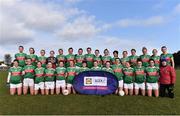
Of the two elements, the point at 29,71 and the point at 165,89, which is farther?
the point at 29,71

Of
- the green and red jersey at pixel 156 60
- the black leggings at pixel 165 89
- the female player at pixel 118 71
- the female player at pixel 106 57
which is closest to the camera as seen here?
the black leggings at pixel 165 89

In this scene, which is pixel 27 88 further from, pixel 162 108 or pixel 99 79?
pixel 162 108

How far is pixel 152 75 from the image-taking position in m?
12.6

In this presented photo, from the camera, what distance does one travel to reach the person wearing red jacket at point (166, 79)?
1246 centimetres

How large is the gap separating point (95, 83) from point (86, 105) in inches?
63.7

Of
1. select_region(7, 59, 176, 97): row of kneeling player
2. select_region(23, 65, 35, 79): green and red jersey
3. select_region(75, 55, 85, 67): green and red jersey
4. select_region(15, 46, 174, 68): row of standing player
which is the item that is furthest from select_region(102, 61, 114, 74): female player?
select_region(23, 65, 35, 79): green and red jersey

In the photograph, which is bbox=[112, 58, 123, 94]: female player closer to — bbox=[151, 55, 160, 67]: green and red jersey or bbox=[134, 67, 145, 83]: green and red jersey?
bbox=[134, 67, 145, 83]: green and red jersey

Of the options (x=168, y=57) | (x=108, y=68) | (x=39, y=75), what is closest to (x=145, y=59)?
(x=168, y=57)

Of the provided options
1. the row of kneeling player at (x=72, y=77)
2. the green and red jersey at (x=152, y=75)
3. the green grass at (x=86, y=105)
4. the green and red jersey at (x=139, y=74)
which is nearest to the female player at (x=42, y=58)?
the row of kneeling player at (x=72, y=77)

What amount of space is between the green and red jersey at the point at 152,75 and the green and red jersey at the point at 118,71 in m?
1.12

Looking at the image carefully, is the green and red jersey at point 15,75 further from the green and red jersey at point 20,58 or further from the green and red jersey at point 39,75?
the green and red jersey at point 39,75

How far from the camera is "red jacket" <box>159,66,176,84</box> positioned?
40.9 ft

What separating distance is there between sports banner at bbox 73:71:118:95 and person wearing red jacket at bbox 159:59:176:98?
1.98 metres

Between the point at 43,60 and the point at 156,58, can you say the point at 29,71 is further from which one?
the point at 156,58
